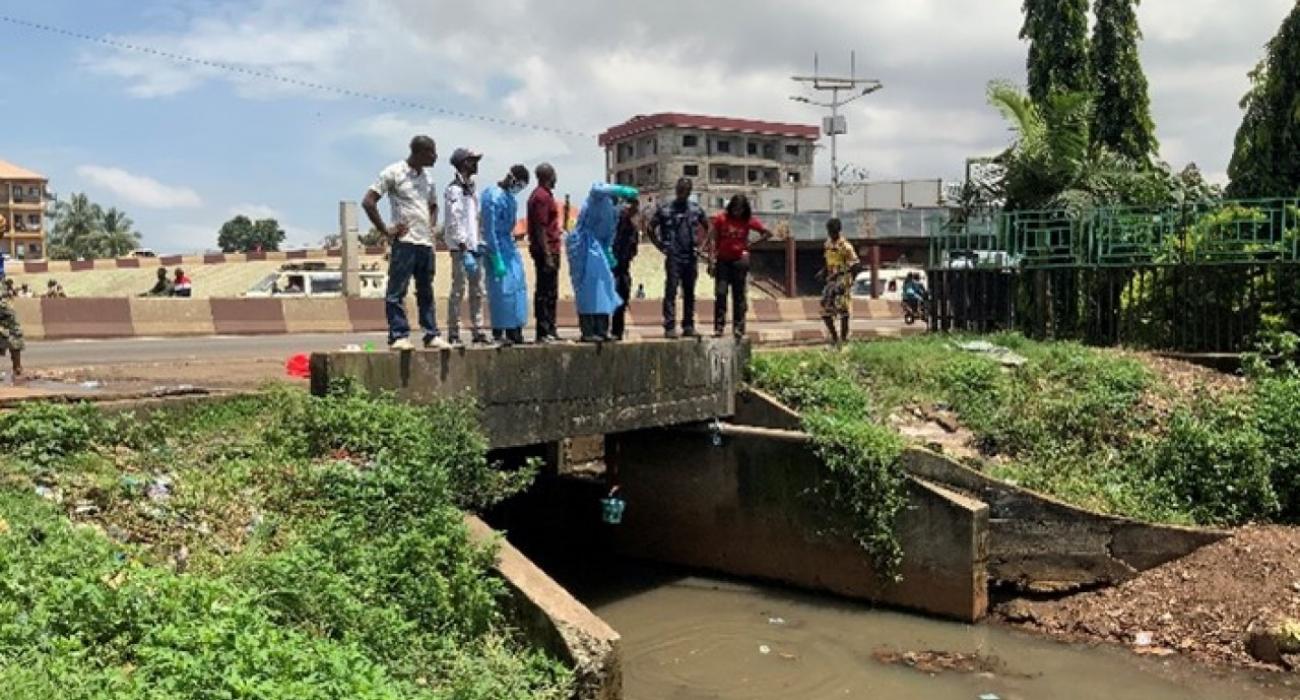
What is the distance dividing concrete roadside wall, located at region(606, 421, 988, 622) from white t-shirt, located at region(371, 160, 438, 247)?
4.38m

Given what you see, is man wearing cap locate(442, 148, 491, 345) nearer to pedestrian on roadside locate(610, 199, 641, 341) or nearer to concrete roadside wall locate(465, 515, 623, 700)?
pedestrian on roadside locate(610, 199, 641, 341)

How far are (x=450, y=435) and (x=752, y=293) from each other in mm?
36116

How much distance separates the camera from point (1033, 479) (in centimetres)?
1094

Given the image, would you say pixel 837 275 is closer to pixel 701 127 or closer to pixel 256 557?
Answer: pixel 256 557

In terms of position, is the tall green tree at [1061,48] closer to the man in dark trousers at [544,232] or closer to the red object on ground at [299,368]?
the man in dark trousers at [544,232]

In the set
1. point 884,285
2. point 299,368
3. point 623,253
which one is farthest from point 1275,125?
point 884,285

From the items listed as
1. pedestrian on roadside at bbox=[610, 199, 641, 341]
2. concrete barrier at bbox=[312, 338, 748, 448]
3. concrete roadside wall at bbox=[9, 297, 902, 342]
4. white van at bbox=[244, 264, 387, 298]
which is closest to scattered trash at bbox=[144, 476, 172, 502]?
concrete barrier at bbox=[312, 338, 748, 448]

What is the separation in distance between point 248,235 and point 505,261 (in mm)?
97706

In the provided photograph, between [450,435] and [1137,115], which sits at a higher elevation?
[1137,115]

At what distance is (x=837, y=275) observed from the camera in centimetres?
1431

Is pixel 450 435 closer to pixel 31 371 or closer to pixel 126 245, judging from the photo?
pixel 31 371

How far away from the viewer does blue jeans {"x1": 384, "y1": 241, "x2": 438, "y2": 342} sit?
320 inches

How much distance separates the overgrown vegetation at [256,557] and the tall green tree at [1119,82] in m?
19.1

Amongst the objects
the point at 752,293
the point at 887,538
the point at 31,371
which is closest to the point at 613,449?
the point at 887,538
